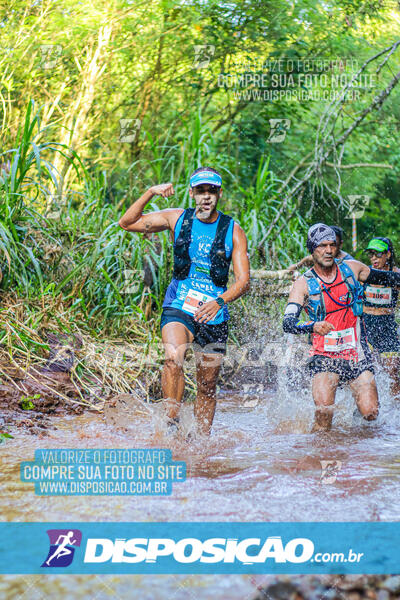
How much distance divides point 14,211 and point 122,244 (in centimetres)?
112

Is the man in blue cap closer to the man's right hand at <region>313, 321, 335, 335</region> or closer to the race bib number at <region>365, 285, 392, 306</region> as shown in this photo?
the man's right hand at <region>313, 321, 335, 335</region>

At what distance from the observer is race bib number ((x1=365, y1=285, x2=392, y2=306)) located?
619 cm

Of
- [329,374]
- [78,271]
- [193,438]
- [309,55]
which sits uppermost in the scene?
[309,55]

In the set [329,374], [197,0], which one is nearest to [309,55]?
[197,0]

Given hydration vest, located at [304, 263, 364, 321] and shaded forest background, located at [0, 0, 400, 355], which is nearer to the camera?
hydration vest, located at [304, 263, 364, 321]

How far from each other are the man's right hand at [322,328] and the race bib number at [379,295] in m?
1.89

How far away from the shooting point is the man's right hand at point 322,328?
4.42 metres

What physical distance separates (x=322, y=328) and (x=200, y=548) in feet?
6.74

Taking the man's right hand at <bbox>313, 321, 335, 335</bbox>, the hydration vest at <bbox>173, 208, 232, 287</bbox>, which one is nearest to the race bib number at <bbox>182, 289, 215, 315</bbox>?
the hydration vest at <bbox>173, 208, 232, 287</bbox>

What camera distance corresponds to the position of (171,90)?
39.9 feet

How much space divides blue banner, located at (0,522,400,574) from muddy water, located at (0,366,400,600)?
0.28ft

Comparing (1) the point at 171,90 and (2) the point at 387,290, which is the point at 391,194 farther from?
(2) the point at 387,290

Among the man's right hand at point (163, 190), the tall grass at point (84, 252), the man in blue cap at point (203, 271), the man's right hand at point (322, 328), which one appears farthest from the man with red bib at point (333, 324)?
the tall grass at point (84, 252)

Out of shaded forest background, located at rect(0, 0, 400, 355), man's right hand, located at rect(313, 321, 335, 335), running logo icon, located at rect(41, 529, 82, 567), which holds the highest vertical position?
shaded forest background, located at rect(0, 0, 400, 355)
